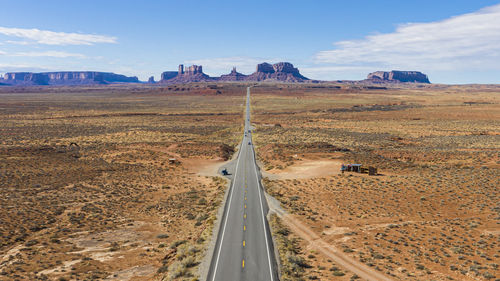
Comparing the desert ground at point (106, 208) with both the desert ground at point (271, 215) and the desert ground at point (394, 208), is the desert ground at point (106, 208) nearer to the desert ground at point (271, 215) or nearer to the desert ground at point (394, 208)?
the desert ground at point (271, 215)

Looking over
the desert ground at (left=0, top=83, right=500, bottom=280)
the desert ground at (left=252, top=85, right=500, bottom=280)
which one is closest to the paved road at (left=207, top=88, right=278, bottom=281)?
the desert ground at (left=0, top=83, right=500, bottom=280)

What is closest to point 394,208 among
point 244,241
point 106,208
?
point 244,241

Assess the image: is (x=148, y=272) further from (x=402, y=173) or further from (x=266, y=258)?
(x=402, y=173)

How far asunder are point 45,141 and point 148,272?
70891mm

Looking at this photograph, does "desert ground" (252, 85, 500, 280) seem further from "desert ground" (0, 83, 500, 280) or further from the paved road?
the paved road

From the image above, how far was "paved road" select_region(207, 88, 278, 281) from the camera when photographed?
2181 cm

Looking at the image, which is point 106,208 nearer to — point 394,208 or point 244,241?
point 244,241

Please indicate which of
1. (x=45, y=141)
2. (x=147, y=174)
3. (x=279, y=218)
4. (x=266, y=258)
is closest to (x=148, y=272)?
(x=266, y=258)

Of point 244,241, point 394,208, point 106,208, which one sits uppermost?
point 394,208

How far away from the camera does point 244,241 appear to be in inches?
1047

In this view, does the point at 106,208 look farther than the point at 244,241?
Yes

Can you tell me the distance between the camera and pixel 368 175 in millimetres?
46844

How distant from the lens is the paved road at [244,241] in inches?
859

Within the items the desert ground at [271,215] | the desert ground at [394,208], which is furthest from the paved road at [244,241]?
the desert ground at [394,208]
